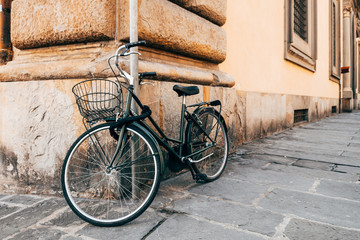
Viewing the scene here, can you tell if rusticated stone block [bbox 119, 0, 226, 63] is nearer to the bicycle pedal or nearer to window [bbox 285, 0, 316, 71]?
the bicycle pedal

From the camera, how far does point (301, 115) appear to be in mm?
7637

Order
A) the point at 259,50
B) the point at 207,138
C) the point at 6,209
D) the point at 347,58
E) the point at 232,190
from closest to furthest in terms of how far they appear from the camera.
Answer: the point at 6,209
the point at 232,190
the point at 207,138
the point at 259,50
the point at 347,58

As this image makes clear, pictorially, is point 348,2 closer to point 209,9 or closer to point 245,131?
point 245,131

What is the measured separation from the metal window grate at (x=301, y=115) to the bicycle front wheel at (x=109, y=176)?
5.92 meters

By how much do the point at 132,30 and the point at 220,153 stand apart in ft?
5.54

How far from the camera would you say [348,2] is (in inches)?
512

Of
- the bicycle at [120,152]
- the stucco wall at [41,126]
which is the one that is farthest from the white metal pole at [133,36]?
the stucco wall at [41,126]

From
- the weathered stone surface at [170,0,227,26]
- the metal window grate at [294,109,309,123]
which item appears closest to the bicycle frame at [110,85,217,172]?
the weathered stone surface at [170,0,227,26]

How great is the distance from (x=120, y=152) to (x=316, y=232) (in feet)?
4.08

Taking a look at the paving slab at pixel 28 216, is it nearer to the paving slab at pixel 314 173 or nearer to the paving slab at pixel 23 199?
the paving slab at pixel 23 199

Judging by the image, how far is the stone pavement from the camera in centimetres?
161

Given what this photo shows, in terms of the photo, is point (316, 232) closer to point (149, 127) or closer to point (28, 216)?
point (149, 127)

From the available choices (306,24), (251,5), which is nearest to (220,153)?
(251,5)

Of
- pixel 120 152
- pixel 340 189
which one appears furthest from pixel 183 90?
pixel 340 189
